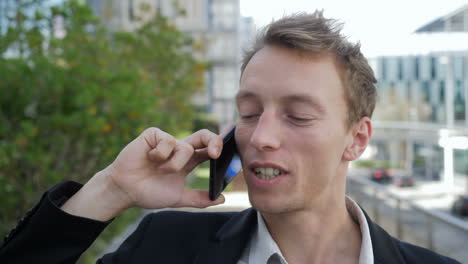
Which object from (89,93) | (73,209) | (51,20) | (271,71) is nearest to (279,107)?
(271,71)

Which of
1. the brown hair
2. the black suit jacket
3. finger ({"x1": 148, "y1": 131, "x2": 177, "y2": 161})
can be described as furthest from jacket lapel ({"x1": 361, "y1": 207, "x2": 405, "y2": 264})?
finger ({"x1": 148, "y1": 131, "x2": 177, "y2": 161})

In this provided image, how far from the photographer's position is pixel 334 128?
1.92 metres

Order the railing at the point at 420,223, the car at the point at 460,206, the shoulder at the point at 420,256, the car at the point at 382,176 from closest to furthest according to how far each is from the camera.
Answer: the shoulder at the point at 420,256
the railing at the point at 420,223
the car at the point at 460,206
the car at the point at 382,176

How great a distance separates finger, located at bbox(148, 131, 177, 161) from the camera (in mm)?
1800

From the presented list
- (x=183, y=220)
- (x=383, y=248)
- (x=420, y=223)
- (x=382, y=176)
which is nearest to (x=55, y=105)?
(x=183, y=220)

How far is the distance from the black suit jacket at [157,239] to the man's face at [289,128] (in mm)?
310

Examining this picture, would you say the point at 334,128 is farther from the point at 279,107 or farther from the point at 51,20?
the point at 51,20

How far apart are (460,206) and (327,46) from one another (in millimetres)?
24629

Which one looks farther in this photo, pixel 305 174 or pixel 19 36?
pixel 19 36

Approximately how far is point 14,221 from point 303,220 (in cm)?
471

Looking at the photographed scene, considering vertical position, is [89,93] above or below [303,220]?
above

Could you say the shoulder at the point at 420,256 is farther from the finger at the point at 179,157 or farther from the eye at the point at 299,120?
the finger at the point at 179,157

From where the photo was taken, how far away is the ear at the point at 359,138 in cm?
206

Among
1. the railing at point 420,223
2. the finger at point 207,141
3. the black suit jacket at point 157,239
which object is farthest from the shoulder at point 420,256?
the railing at point 420,223
